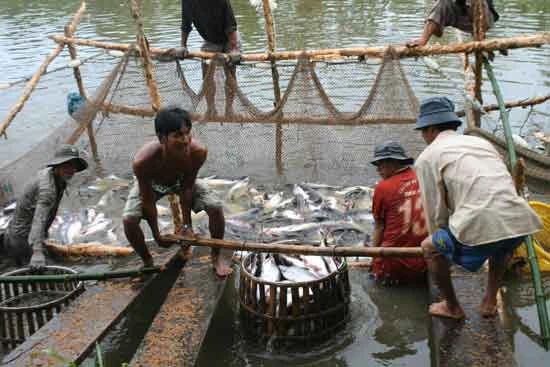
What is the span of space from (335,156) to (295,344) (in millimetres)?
3581

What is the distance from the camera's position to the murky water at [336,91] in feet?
14.2

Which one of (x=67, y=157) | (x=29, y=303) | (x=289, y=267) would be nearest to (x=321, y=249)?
(x=289, y=267)

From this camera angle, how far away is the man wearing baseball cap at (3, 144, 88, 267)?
544 centimetres

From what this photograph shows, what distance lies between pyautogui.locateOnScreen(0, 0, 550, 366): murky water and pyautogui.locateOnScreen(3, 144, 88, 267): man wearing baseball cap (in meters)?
1.92

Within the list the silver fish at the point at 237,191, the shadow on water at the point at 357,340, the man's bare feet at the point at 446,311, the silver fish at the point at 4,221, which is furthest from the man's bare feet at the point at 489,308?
the silver fish at the point at 4,221

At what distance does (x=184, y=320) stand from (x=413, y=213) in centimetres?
202

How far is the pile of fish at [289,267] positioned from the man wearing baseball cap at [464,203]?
100cm

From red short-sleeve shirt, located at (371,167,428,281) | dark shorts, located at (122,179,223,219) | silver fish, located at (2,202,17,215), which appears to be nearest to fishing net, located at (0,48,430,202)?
silver fish, located at (2,202,17,215)

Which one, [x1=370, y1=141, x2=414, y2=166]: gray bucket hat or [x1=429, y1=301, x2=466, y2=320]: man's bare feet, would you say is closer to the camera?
[x1=429, y1=301, x2=466, y2=320]: man's bare feet

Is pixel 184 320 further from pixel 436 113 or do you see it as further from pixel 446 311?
pixel 436 113

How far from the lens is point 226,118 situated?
761cm

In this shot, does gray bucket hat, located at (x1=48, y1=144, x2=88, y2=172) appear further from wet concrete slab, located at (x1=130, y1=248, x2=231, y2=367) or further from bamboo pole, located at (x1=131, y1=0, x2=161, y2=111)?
wet concrete slab, located at (x1=130, y1=248, x2=231, y2=367)

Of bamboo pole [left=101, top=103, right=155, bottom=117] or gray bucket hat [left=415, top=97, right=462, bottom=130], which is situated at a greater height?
gray bucket hat [left=415, top=97, right=462, bottom=130]

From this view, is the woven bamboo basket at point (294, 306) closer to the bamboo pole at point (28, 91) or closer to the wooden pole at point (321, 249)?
the wooden pole at point (321, 249)
